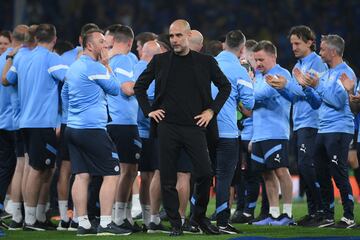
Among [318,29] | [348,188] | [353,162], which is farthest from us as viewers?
[318,29]

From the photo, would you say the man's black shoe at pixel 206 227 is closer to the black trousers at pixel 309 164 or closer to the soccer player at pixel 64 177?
the soccer player at pixel 64 177

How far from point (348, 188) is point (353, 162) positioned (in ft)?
11.5

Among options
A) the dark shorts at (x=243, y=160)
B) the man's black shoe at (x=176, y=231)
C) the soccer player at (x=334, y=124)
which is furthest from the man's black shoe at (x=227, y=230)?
the dark shorts at (x=243, y=160)

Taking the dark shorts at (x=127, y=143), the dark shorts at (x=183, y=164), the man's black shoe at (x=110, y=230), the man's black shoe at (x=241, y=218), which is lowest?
the man's black shoe at (x=241, y=218)

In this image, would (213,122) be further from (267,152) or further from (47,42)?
(47,42)

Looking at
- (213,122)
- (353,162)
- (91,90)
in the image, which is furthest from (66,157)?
(353,162)

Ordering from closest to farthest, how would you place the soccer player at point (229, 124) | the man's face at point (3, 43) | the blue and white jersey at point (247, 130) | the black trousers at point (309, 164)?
the soccer player at point (229, 124)
the black trousers at point (309, 164)
the blue and white jersey at point (247, 130)
the man's face at point (3, 43)

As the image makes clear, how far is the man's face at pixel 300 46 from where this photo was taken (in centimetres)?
1145

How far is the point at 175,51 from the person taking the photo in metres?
9.75

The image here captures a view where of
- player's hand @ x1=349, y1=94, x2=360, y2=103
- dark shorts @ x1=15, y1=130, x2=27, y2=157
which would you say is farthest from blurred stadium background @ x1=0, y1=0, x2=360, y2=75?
player's hand @ x1=349, y1=94, x2=360, y2=103

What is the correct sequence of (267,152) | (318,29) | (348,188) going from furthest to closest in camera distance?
(318,29), (267,152), (348,188)

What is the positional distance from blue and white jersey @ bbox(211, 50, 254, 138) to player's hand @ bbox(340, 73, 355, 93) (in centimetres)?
102

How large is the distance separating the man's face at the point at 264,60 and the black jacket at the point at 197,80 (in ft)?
5.94

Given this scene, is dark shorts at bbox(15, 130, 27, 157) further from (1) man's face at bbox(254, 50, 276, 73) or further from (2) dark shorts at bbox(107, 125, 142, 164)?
(1) man's face at bbox(254, 50, 276, 73)
